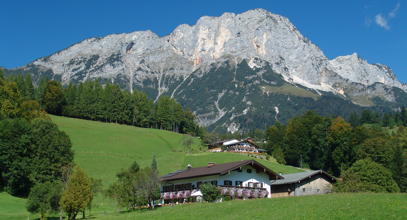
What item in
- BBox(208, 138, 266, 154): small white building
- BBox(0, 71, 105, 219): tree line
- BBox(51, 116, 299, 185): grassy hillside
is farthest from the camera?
BBox(208, 138, 266, 154): small white building

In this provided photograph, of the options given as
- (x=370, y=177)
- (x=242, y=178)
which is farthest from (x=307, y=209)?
(x=370, y=177)

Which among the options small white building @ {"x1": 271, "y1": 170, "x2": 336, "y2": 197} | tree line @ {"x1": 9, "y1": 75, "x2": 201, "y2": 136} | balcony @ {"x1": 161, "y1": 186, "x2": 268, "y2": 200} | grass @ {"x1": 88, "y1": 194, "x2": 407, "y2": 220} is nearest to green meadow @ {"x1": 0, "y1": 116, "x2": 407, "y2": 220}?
Answer: grass @ {"x1": 88, "y1": 194, "x2": 407, "y2": 220}

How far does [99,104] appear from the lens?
150500mm

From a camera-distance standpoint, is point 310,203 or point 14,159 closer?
point 310,203

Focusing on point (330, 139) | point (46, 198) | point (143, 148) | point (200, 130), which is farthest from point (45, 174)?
point (200, 130)

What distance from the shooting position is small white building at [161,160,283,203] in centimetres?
6188

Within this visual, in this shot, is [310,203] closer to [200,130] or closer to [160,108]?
[160,108]

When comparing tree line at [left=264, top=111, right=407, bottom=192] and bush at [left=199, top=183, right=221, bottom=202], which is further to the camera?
tree line at [left=264, top=111, right=407, bottom=192]

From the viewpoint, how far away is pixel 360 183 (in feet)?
232

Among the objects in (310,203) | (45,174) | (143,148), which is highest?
(143,148)

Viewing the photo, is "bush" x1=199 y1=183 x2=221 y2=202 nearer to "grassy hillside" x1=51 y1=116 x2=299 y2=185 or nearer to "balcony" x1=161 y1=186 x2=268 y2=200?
"balcony" x1=161 y1=186 x2=268 y2=200

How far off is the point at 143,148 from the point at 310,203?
271 ft

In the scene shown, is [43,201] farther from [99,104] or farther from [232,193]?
[99,104]

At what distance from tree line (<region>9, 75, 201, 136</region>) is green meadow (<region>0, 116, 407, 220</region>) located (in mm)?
8566
